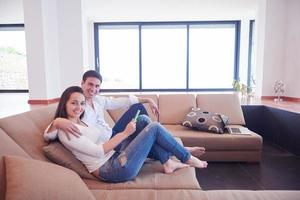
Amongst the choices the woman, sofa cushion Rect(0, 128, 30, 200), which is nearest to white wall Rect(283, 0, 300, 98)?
the woman

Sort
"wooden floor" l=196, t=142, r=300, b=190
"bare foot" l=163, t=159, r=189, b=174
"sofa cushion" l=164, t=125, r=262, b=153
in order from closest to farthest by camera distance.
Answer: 1. "bare foot" l=163, t=159, r=189, b=174
2. "wooden floor" l=196, t=142, r=300, b=190
3. "sofa cushion" l=164, t=125, r=262, b=153

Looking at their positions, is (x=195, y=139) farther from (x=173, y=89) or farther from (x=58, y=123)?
(x=173, y=89)

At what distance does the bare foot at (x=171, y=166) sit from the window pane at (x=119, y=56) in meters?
5.88

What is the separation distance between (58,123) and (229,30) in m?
6.83

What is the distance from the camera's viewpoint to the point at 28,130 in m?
1.34

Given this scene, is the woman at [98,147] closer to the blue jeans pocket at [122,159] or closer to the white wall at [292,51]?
the blue jeans pocket at [122,159]

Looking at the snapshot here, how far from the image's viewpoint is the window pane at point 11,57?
718 cm

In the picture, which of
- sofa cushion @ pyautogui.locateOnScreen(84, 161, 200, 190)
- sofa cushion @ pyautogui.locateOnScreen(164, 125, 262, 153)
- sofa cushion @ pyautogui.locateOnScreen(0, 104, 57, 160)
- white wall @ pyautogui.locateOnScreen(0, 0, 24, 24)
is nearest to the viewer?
sofa cushion @ pyautogui.locateOnScreen(0, 104, 57, 160)

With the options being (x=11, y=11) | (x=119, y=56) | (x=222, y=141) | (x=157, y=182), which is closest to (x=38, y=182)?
(x=157, y=182)

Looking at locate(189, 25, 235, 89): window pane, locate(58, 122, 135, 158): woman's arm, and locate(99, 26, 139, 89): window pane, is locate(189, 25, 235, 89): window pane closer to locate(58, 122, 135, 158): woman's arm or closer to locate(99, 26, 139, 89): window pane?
locate(99, 26, 139, 89): window pane

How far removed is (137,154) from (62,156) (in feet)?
1.44

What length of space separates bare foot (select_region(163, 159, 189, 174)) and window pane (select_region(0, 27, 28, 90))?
712 cm


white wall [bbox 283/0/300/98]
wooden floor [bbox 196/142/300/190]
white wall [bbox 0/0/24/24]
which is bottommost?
wooden floor [bbox 196/142/300/190]

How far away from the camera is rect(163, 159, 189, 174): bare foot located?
5.15 ft
